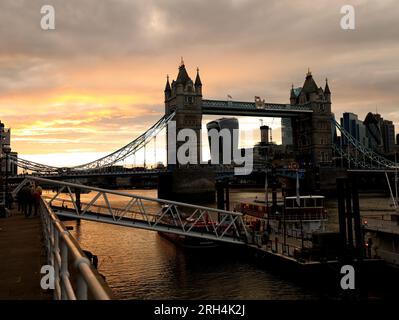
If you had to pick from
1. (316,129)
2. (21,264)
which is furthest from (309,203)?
(316,129)

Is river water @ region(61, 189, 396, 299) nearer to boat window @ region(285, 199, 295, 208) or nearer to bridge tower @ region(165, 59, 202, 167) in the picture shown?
boat window @ region(285, 199, 295, 208)

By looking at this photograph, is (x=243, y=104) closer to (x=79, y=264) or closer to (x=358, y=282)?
(x=358, y=282)

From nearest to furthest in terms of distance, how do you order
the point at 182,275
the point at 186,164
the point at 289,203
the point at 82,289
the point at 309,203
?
1. the point at 82,289
2. the point at 182,275
3. the point at 289,203
4. the point at 309,203
5. the point at 186,164

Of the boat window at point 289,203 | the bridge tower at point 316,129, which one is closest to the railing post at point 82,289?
the boat window at point 289,203

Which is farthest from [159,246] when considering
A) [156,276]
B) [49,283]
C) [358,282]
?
[49,283]

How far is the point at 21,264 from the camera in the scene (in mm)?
7992

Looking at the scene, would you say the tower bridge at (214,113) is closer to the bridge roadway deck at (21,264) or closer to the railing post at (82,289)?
the bridge roadway deck at (21,264)

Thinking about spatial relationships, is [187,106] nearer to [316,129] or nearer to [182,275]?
[316,129]

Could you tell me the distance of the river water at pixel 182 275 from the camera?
2202 cm

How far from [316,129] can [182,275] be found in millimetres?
93581

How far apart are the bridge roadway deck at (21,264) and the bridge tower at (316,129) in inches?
4026
